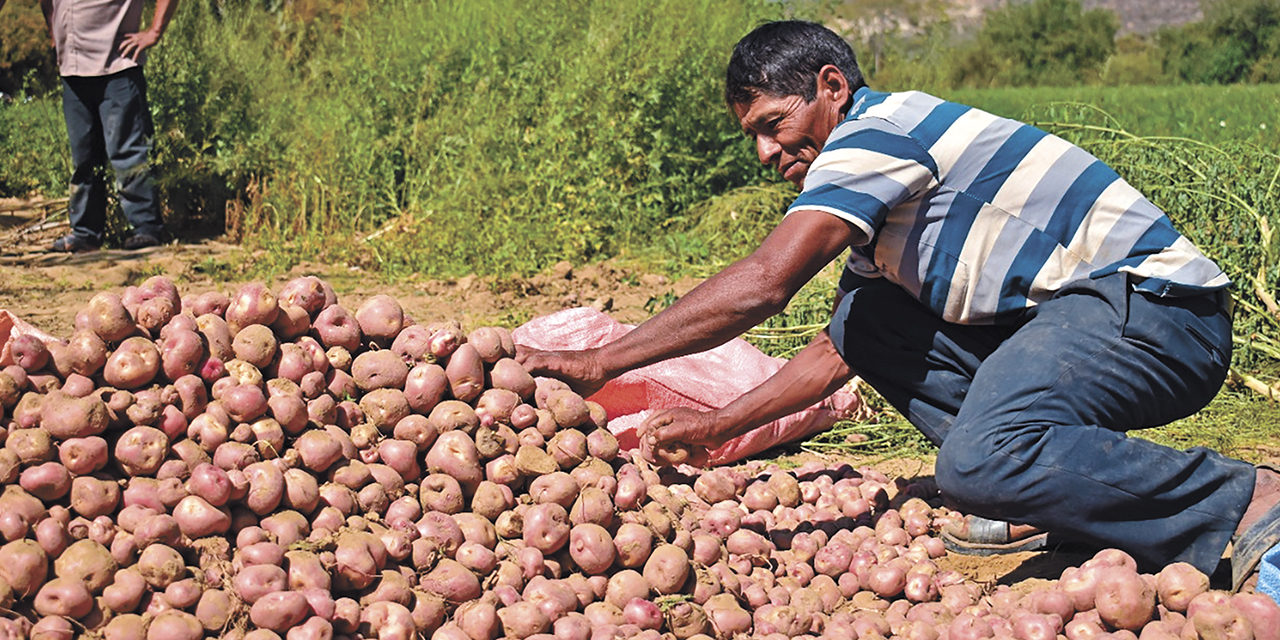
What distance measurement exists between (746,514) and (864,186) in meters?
0.96

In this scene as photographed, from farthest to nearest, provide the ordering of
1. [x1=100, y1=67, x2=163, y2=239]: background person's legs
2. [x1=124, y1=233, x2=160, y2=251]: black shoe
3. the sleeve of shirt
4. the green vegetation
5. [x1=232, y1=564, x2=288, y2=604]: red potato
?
[x1=124, y1=233, x2=160, y2=251]: black shoe, the green vegetation, [x1=100, y1=67, x2=163, y2=239]: background person's legs, the sleeve of shirt, [x1=232, y1=564, x2=288, y2=604]: red potato

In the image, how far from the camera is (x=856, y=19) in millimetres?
8820

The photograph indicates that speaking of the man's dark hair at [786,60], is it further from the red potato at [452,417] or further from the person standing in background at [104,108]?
the person standing in background at [104,108]

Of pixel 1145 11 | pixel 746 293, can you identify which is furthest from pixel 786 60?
pixel 1145 11

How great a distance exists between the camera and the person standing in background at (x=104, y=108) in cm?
618

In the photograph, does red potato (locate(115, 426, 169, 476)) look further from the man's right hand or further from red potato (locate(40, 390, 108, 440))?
the man's right hand

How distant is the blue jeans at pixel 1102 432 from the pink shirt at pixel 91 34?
216 inches

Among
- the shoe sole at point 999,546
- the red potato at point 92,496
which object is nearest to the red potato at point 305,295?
the red potato at point 92,496

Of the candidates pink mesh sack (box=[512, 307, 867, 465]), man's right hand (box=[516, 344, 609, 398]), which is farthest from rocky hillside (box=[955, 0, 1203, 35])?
man's right hand (box=[516, 344, 609, 398])

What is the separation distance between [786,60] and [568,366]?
88cm

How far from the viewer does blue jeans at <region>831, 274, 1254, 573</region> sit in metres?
2.37

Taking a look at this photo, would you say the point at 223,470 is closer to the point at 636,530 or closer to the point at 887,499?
the point at 636,530

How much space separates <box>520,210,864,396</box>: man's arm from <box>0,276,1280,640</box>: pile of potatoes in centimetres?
24

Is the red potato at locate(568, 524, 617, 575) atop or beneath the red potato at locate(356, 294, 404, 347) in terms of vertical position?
beneath
